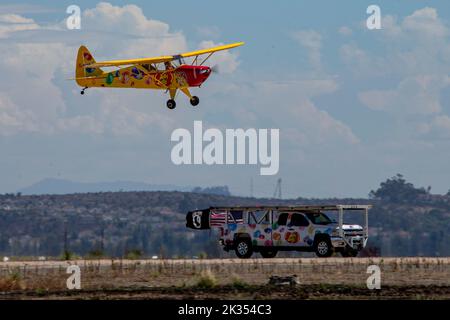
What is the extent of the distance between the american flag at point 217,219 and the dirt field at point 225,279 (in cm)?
253

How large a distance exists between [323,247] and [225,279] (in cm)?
1031

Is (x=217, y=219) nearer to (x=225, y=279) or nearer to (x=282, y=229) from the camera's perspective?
(x=282, y=229)

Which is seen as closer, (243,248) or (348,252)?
(348,252)

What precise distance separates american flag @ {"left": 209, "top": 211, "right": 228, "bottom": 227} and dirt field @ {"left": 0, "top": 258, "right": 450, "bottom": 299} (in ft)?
8.31

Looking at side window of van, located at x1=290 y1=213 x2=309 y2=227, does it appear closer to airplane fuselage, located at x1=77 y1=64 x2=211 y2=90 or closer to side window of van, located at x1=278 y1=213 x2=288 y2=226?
side window of van, located at x1=278 y1=213 x2=288 y2=226

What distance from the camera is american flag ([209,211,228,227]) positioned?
5719 centimetres

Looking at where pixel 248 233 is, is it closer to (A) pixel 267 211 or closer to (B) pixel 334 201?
(A) pixel 267 211

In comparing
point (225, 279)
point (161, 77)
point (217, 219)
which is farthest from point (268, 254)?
point (161, 77)

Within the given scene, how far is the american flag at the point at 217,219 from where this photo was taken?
57.2 metres

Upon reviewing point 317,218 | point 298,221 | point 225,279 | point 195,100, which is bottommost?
point 225,279

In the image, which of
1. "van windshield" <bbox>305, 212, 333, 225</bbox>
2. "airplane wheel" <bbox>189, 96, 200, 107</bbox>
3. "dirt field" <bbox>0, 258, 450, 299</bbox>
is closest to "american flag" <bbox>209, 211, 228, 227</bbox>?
"dirt field" <bbox>0, 258, 450, 299</bbox>

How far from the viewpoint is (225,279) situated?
4656 cm

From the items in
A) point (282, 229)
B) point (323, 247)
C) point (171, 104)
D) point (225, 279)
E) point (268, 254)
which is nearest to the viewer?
point (225, 279)

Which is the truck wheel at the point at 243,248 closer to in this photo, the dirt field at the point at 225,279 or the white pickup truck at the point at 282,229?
the white pickup truck at the point at 282,229
